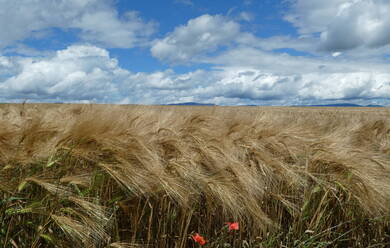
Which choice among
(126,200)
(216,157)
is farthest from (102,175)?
(216,157)

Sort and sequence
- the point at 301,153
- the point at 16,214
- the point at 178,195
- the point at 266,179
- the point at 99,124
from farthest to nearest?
the point at 301,153 → the point at 266,179 → the point at 99,124 → the point at 178,195 → the point at 16,214

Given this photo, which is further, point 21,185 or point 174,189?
point 174,189

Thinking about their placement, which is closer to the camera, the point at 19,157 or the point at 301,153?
the point at 19,157

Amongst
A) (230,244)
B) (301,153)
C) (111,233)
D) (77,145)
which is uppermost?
(77,145)

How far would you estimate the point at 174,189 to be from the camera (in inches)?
70.1

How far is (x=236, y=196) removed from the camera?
190cm

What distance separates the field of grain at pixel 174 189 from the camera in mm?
1698

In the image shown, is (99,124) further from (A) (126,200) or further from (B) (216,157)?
(B) (216,157)

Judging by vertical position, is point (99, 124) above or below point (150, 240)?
above

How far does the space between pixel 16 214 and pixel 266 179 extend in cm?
158

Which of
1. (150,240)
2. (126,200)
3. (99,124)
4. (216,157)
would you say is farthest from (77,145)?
(216,157)

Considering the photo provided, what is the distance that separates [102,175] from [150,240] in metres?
0.54

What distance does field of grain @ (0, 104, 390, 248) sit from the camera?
1.70 meters

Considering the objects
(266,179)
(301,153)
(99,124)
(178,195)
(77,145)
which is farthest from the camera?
(301,153)
